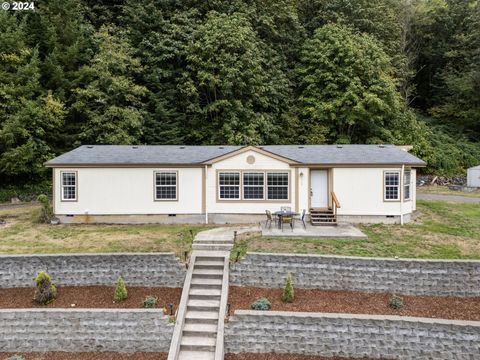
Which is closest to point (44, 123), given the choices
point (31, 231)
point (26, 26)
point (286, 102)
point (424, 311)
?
point (26, 26)

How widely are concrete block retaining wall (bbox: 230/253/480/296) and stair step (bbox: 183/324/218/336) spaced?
1.79m

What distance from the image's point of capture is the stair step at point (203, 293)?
9.53 metres

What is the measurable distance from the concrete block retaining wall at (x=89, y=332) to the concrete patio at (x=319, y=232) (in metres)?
5.86

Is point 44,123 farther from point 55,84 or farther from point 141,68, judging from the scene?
point 141,68

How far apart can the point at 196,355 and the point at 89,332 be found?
3.02 m

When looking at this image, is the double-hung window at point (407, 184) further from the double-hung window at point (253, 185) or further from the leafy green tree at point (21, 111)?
the leafy green tree at point (21, 111)

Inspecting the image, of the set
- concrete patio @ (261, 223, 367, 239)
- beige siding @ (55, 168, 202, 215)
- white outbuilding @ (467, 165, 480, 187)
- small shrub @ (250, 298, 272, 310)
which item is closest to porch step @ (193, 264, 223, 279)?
small shrub @ (250, 298, 272, 310)

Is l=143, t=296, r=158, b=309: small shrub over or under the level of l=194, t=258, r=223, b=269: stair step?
under

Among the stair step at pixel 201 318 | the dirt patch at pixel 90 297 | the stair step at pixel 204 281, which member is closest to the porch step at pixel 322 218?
the stair step at pixel 204 281

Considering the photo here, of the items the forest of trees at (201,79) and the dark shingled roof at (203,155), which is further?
the forest of trees at (201,79)

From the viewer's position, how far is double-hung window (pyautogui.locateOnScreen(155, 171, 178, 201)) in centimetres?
1570

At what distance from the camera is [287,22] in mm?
29953

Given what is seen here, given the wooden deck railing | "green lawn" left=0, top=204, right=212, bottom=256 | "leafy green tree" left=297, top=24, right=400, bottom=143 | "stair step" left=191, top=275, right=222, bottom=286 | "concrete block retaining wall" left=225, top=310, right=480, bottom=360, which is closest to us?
"concrete block retaining wall" left=225, top=310, right=480, bottom=360

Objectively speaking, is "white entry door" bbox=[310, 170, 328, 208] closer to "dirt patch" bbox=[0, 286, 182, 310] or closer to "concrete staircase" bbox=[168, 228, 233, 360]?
"concrete staircase" bbox=[168, 228, 233, 360]
